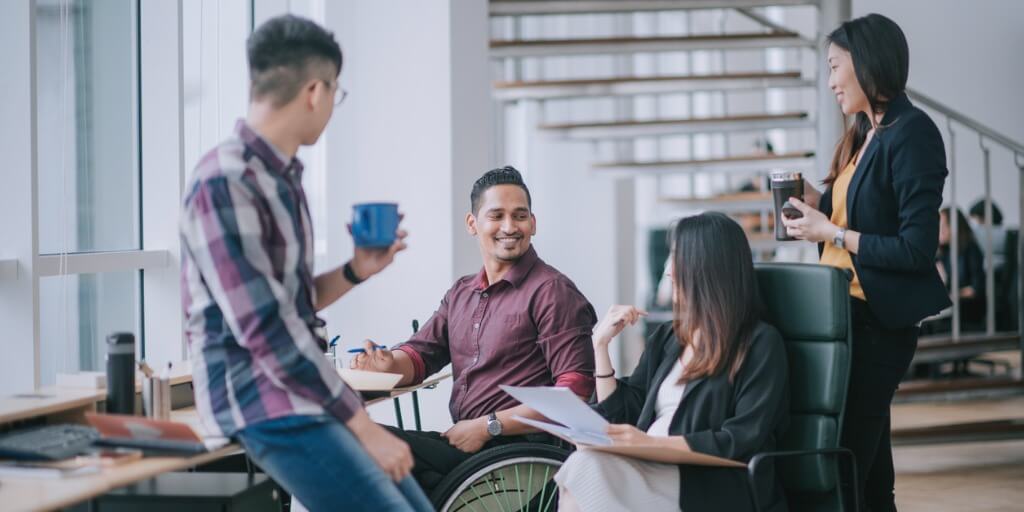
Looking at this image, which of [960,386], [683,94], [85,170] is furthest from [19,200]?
[683,94]

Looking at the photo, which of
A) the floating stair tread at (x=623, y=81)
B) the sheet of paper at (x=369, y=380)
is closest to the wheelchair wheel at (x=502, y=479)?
the sheet of paper at (x=369, y=380)

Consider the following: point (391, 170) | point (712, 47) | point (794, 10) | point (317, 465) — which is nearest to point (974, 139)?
Result: point (794, 10)

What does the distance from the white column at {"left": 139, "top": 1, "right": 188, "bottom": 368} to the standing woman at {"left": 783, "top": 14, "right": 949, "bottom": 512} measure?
1762mm

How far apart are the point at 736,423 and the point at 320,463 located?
943 millimetres

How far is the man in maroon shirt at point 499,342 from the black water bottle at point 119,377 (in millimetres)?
696

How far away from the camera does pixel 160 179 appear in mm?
3176

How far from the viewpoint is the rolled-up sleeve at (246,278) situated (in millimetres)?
1583

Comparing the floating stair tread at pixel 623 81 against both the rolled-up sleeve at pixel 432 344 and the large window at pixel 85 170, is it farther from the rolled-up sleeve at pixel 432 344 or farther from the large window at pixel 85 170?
the rolled-up sleeve at pixel 432 344

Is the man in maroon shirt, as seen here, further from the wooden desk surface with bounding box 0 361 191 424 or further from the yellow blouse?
the wooden desk surface with bounding box 0 361 191 424

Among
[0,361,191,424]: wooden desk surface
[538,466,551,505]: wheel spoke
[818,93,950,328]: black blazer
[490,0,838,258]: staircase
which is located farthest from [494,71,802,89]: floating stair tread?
[0,361,191,424]: wooden desk surface

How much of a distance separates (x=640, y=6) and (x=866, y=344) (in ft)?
9.45

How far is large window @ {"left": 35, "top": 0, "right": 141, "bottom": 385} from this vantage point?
2736 millimetres

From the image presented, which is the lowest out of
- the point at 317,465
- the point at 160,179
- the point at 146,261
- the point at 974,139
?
the point at 317,465

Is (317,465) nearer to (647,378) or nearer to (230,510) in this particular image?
(230,510)
